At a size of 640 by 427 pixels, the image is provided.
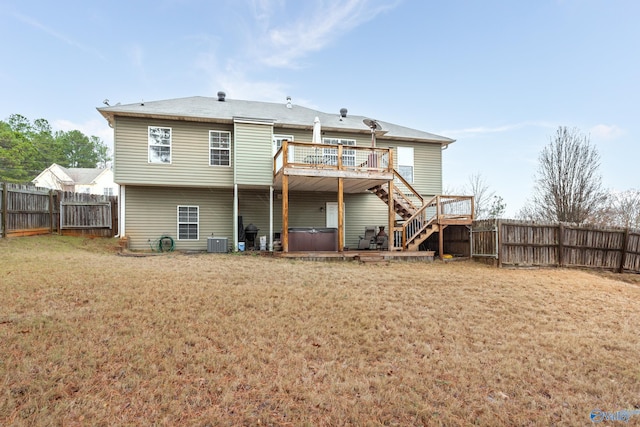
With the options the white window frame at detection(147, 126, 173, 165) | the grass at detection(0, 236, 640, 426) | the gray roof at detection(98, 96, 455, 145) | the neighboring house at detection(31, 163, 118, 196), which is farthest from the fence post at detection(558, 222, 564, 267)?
the neighboring house at detection(31, 163, 118, 196)

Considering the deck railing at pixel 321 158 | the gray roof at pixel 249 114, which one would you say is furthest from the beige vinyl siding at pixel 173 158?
the deck railing at pixel 321 158

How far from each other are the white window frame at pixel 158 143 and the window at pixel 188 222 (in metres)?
2.07

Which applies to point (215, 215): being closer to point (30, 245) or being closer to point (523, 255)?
point (30, 245)

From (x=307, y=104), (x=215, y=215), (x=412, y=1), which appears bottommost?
(x=215, y=215)

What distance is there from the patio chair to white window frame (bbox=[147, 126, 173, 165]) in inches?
337

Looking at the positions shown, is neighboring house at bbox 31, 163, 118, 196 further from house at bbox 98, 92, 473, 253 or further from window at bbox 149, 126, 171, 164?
window at bbox 149, 126, 171, 164

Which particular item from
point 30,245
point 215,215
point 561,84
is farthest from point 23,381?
point 561,84

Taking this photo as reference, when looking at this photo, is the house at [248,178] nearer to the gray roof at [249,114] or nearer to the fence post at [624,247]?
the gray roof at [249,114]

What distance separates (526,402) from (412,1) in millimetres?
15246

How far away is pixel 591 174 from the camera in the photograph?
17500mm

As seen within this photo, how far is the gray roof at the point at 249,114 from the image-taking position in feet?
42.5

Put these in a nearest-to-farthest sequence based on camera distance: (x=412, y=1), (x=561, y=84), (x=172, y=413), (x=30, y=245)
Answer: (x=172, y=413), (x=30, y=245), (x=412, y=1), (x=561, y=84)

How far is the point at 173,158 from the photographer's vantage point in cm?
1324

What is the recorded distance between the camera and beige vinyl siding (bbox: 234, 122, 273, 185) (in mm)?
13266
